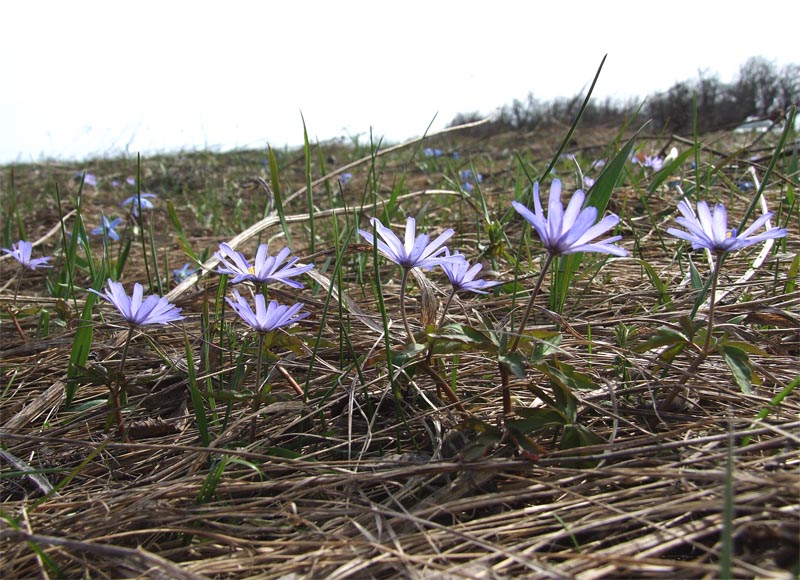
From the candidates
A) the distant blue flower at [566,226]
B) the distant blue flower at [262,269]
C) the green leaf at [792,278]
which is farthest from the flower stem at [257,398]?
the green leaf at [792,278]

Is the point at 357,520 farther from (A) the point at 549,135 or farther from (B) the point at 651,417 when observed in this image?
(A) the point at 549,135

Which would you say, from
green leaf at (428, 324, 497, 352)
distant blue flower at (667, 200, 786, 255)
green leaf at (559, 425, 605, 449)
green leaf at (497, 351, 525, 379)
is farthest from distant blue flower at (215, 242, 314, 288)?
distant blue flower at (667, 200, 786, 255)

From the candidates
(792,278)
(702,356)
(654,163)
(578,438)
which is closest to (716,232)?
(702,356)

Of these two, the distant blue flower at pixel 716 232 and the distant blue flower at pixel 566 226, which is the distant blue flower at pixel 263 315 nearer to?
the distant blue flower at pixel 566 226

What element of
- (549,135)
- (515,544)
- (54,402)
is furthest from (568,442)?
(549,135)

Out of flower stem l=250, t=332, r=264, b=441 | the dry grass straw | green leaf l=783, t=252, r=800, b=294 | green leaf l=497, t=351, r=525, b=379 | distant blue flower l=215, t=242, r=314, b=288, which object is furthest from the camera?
green leaf l=783, t=252, r=800, b=294

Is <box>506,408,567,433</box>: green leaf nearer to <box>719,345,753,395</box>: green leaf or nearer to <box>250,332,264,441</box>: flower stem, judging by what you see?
<box>719,345,753,395</box>: green leaf
